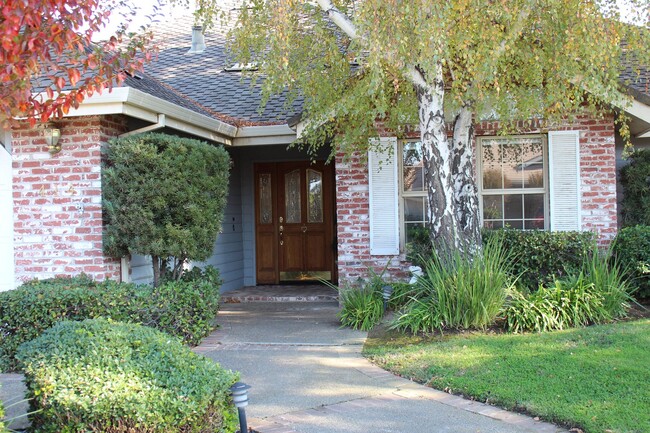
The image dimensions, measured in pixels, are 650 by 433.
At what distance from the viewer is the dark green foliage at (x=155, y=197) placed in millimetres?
7316

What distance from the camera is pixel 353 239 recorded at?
966cm

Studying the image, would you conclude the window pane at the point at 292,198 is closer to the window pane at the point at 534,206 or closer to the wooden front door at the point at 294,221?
the wooden front door at the point at 294,221

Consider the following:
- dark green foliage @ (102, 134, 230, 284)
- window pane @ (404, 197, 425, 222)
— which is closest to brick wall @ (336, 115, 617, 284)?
window pane @ (404, 197, 425, 222)

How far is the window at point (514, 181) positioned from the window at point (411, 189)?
886 mm

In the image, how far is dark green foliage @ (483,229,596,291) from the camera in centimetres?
814

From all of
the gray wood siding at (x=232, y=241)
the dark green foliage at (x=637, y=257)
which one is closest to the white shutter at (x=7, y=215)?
the gray wood siding at (x=232, y=241)

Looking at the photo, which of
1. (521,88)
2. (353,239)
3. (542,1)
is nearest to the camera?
(542,1)

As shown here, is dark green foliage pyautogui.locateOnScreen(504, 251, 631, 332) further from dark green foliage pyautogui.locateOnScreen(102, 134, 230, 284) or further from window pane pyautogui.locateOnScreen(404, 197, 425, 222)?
dark green foliage pyautogui.locateOnScreen(102, 134, 230, 284)

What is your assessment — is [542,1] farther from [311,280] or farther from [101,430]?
[311,280]

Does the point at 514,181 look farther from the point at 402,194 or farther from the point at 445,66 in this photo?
the point at 445,66

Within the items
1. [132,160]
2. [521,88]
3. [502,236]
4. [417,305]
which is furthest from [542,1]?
[132,160]

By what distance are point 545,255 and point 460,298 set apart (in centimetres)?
175

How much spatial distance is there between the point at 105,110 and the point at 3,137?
168cm

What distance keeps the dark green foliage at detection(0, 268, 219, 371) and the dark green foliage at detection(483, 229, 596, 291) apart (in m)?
3.79
